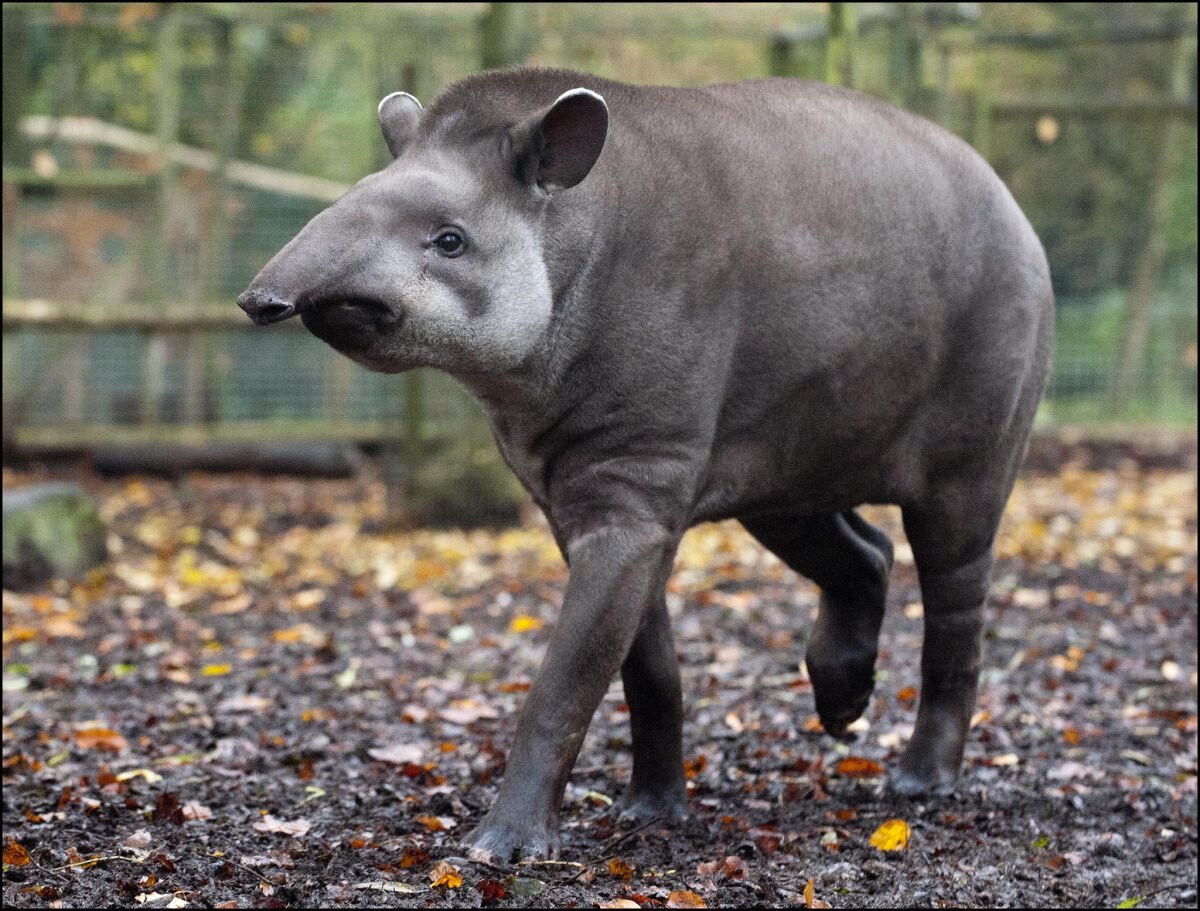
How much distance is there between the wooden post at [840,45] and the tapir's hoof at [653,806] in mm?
4564

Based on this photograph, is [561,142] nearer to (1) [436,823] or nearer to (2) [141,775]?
(1) [436,823]

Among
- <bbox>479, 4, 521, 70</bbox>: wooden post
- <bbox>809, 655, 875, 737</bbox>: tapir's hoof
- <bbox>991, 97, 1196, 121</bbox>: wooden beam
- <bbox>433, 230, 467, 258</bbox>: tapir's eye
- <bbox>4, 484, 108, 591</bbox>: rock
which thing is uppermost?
<bbox>479, 4, 521, 70</bbox>: wooden post

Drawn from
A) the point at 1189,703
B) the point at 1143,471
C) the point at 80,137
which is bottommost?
the point at 1143,471

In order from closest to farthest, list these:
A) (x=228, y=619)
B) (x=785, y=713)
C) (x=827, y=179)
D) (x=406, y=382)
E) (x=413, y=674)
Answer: (x=827, y=179)
(x=785, y=713)
(x=413, y=674)
(x=228, y=619)
(x=406, y=382)

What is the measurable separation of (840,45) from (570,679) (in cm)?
510

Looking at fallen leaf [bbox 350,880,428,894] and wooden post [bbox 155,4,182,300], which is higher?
wooden post [bbox 155,4,182,300]

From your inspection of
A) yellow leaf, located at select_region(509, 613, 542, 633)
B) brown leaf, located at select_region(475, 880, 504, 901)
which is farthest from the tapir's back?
yellow leaf, located at select_region(509, 613, 542, 633)

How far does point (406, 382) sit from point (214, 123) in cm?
260

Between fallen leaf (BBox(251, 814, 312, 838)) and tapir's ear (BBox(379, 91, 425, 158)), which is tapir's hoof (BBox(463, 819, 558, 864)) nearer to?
fallen leaf (BBox(251, 814, 312, 838))

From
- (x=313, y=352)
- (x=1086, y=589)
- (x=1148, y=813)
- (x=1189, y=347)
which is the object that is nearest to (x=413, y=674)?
(x=1148, y=813)

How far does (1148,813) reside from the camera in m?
4.93

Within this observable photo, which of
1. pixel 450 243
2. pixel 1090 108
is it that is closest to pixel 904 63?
pixel 1090 108

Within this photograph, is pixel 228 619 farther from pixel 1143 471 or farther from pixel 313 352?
pixel 1143 471

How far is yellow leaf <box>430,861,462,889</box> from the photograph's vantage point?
3592 mm
